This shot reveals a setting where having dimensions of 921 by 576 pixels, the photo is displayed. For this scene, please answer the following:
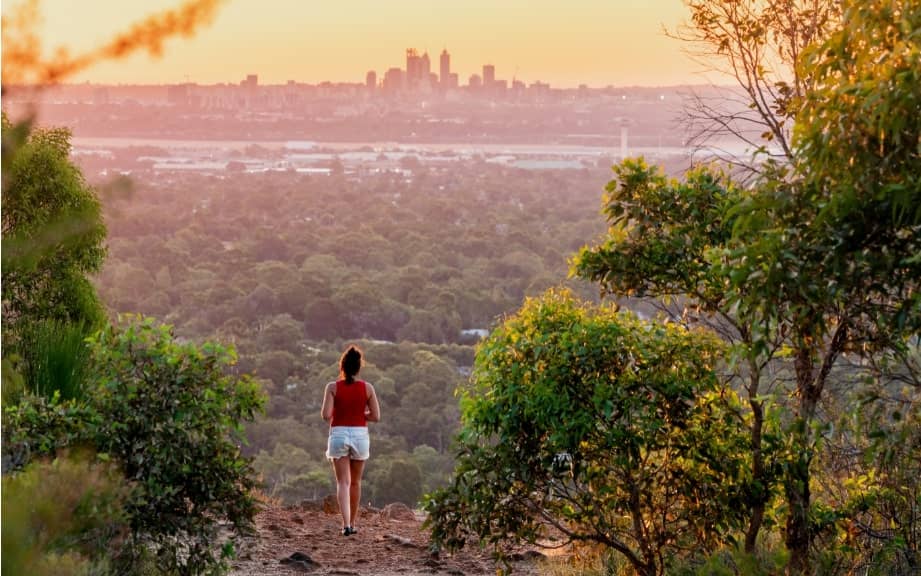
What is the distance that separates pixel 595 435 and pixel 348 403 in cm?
248

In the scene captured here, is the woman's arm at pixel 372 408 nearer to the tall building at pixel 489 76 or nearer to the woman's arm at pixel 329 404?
the woman's arm at pixel 329 404

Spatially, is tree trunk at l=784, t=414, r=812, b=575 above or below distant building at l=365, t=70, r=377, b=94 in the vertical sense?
below

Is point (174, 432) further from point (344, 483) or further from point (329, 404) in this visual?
point (344, 483)

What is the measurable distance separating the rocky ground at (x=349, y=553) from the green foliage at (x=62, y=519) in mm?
1973

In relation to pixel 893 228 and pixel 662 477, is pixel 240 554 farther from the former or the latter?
pixel 893 228

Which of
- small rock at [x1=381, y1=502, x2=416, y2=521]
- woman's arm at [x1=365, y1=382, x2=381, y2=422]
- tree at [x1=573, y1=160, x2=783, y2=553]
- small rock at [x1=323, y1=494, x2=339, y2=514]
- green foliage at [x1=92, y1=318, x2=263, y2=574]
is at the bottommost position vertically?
small rock at [x1=381, y1=502, x2=416, y2=521]

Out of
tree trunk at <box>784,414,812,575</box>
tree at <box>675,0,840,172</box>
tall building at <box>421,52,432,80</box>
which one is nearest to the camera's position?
tree trunk at <box>784,414,812,575</box>

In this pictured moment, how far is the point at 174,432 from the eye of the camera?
17.3 ft

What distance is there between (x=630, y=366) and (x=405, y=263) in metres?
48.6

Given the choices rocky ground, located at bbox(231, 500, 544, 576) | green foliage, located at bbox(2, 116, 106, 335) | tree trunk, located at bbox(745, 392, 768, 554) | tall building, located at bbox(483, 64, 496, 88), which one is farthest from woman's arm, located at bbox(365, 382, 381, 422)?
tall building, located at bbox(483, 64, 496, 88)

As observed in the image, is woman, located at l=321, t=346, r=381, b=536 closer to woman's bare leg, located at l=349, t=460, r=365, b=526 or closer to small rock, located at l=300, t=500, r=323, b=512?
woman's bare leg, located at l=349, t=460, r=365, b=526

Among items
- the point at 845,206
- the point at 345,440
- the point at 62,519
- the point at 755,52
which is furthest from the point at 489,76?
the point at 62,519

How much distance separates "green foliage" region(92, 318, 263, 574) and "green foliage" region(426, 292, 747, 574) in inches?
41.3

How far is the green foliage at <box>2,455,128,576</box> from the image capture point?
289 centimetres
